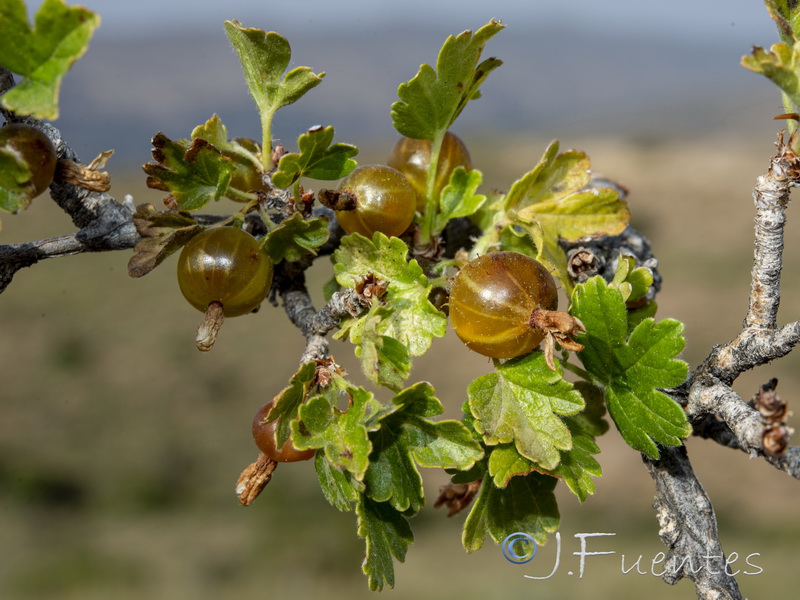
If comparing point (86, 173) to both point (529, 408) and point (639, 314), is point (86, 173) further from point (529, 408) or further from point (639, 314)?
point (639, 314)

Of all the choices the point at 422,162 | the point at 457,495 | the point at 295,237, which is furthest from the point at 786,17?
A: the point at 457,495

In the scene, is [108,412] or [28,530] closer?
[28,530]

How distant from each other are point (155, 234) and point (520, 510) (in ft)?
3.43

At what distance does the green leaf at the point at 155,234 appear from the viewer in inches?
53.9

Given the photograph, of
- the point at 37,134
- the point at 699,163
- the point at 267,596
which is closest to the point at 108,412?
the point at 267,596

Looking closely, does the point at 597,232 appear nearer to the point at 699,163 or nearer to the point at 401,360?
the point at 401,360

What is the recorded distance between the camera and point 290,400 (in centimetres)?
127

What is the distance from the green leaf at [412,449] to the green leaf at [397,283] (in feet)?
0.40

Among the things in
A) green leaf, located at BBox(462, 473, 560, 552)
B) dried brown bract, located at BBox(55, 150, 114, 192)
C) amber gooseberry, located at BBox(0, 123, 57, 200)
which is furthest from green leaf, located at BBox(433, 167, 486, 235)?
amber gooseberry, located at BBox(0, 123, 57, 200)

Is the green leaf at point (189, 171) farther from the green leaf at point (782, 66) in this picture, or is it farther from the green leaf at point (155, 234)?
the green leaf at point (782, 66)

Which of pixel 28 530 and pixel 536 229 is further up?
pixel 536 229

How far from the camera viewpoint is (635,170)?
2472cm

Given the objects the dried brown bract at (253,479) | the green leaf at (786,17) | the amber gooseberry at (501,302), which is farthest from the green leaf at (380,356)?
the green leaf at (786,17)

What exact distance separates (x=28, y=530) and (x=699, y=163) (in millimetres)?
24475
